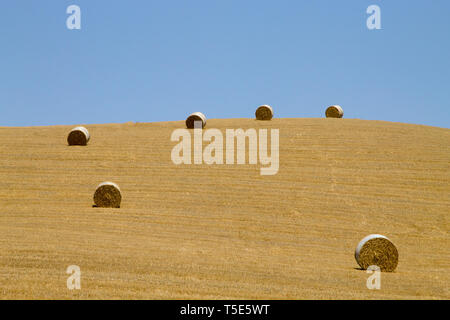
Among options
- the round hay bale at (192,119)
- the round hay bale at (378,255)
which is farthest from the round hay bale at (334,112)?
the round hay bale at (378,255)

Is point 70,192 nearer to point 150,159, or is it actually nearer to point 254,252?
point 150,159

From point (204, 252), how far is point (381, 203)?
924 cm

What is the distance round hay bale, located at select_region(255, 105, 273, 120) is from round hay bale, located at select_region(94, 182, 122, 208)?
1789 centimetres

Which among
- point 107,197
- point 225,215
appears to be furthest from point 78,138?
point 225,215

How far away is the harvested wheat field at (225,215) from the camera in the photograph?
1005cm

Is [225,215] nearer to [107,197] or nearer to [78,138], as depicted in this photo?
[107,197]

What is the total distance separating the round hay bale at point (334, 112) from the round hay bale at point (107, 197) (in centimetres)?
2259

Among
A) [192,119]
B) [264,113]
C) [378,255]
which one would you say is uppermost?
[264,113]

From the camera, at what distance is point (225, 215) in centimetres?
1825

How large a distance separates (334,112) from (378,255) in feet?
86.0

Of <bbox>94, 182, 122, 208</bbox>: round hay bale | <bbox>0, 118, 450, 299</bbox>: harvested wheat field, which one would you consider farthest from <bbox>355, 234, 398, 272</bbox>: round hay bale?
<bbox>94, 182, 122, 208</bbox>: round hay bale

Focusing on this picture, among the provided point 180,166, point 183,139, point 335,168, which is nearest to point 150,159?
point 180,166

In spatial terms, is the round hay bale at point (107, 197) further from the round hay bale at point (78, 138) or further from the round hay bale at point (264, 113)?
the round hay bale at point (264, 113)
